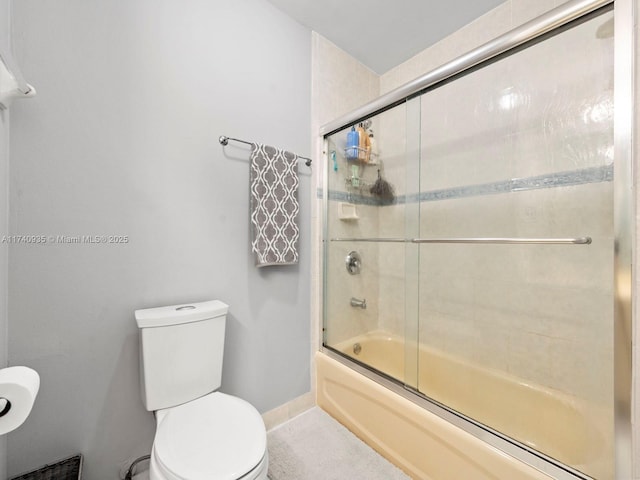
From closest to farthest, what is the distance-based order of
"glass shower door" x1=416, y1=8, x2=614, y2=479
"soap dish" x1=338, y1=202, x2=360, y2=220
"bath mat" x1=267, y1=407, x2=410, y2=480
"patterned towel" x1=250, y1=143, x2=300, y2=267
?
"glass shower door" x1=416, y1=8, x2=614, y2=479
"bath mat" x1=267, y1=407, x2=410, y2=480
"patterned towel" x1=250, y1=143, x2=300, y2=267
"soap dish" x1=338, y1=202, x2=360, y2=220

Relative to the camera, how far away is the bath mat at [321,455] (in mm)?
1206

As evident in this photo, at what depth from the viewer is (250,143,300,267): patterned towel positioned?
4.54 feet

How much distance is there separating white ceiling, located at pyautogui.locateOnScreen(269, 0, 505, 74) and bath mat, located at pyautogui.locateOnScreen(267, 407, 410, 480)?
2.36 m

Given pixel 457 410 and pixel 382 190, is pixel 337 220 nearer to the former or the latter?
pixel 382 190

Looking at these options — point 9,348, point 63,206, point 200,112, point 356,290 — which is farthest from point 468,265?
point 9,348

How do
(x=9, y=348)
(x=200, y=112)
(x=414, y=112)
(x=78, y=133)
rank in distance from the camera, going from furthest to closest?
1. (x=414, y=112)
2. (x=200, y=112)
3. (x=78, y=133)
4. (x=9, y=348)

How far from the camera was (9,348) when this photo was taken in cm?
89

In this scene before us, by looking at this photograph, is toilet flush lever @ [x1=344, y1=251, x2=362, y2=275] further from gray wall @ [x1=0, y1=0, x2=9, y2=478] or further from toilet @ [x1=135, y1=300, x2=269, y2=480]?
gray wall @ [x1=0, y1=0, x2=9, y2=478]

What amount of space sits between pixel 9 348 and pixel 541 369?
218 cm

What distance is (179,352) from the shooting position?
1.08m

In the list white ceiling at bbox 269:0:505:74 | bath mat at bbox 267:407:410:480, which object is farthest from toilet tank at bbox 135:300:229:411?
white ceiling at bbox 269:0:505:74

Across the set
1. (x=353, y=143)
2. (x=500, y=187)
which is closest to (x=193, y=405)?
(x=353, y=143)

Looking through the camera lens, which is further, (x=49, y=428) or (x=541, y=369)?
(x=541, y=369)

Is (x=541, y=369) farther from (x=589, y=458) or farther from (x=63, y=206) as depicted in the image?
(x=63, y=206)
